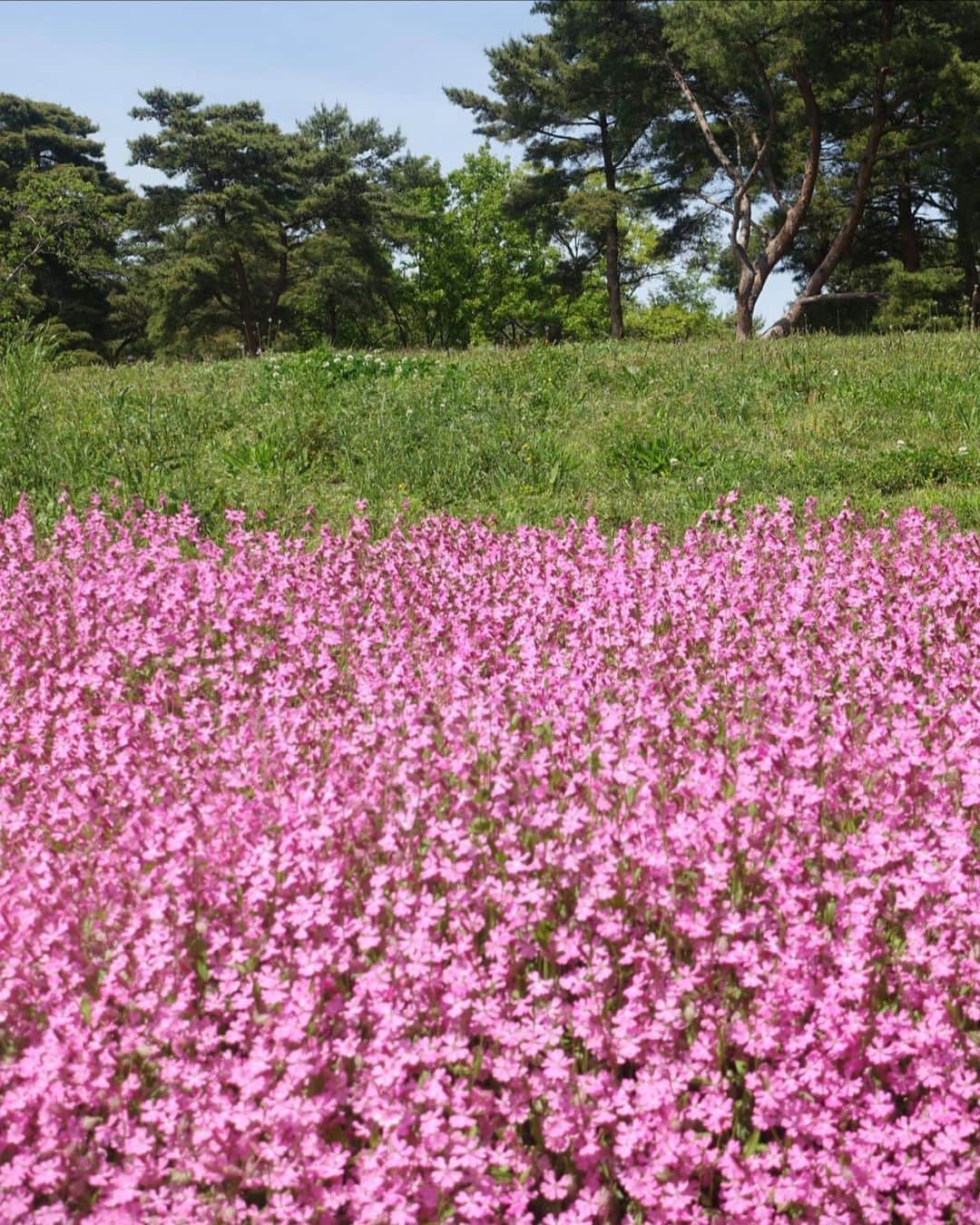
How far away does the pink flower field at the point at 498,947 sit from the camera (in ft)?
8.42

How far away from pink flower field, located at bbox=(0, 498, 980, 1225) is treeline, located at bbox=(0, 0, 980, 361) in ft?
70.2

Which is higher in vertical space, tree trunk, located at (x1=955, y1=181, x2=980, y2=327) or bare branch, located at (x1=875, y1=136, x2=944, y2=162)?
bare branch, located at (x1=875, y1=136, x2=944, y2=162)

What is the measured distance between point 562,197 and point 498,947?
4169cm

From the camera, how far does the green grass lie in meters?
8.82

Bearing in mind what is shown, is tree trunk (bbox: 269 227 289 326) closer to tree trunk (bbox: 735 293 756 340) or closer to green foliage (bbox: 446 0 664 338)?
green foliage (bbox: 446 0 664 338)

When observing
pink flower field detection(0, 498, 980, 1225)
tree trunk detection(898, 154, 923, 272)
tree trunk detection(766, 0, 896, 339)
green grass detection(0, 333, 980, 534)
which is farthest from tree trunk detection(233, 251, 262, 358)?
pink flower field detection(0, 498, 980, 1225)

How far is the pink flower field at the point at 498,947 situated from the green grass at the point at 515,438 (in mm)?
3974

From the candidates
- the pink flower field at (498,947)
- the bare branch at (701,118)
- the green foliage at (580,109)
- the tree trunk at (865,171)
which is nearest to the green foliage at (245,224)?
the green foliage at (580,109)

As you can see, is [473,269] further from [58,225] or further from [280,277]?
[58,225]

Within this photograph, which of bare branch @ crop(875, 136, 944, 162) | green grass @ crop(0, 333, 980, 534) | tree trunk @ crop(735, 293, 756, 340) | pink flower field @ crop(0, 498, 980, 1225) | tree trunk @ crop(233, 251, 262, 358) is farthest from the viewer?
tree trunk @ crop(233, 251, 262, 358)

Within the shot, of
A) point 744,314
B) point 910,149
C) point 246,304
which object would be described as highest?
point 910,149

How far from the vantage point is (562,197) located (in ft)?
136

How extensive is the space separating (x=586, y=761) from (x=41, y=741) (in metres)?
2.06

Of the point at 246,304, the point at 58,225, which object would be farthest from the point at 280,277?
the point at 58,225
